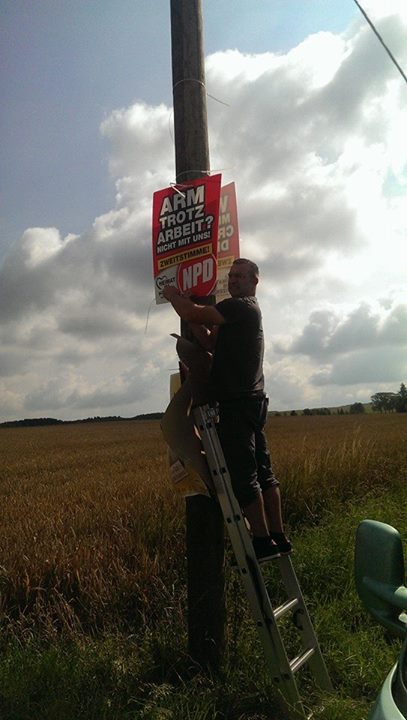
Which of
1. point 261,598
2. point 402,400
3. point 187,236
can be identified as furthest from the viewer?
point 402,400

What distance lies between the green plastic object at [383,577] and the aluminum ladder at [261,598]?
144 centimetres

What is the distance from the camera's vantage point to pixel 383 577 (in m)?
1.88

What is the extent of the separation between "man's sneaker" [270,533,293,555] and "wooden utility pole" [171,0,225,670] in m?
0.34

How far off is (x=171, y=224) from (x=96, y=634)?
10.0 feet

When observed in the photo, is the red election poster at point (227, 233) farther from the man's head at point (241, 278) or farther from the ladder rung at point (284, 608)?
the ladder rung at point (284, 608)

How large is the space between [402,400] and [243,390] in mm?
96589

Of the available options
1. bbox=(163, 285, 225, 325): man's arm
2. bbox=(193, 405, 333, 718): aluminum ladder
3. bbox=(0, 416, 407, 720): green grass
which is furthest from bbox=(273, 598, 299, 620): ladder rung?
bbox=(163, 285, 225, 325): man's arm

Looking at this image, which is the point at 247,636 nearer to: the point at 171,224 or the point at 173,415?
the point at 173,415

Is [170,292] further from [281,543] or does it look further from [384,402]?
[384,402]

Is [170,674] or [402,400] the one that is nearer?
[170,674]

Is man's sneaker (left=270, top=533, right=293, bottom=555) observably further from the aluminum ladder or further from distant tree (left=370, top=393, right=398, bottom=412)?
distant tree (left=370, top=393, right=398, bottom=412)

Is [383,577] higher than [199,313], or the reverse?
[199,313]

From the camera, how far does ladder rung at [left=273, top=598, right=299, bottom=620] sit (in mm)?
3325

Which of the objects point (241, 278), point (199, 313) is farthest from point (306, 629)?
point (241, 278)
